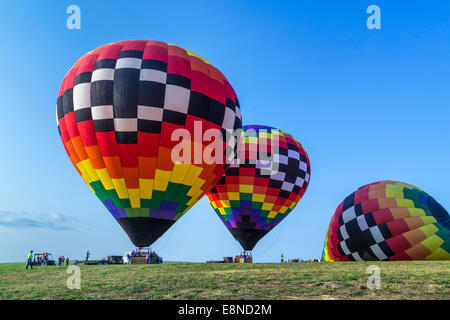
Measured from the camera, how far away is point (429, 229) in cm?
1642

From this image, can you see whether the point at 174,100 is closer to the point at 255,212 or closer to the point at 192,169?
the point at 192,169

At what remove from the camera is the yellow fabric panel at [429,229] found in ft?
53.7

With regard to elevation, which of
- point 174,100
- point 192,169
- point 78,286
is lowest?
point 78,286

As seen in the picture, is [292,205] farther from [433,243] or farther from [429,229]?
[433,243]

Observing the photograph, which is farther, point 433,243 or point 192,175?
point 433,243

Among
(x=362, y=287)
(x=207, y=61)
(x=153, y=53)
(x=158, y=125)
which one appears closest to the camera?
(x=362, y=287)

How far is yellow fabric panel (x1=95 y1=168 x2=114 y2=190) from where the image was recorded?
1403 centimetres

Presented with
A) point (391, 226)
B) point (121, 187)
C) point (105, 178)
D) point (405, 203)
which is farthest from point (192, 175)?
point (405, 203)

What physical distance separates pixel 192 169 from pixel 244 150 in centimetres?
814

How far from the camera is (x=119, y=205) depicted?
14.1 metres

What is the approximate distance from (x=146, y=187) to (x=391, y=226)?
11521 millimetres

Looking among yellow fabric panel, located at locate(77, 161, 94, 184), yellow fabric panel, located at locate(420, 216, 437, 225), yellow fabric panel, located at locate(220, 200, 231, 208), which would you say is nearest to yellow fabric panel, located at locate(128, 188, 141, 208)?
yellow fabric panel, located at locate(77, 161, 94, 184)

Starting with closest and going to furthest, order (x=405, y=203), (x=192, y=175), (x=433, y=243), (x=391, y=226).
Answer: (x=192, y=175) → (x=433, y=243) → (x=391, y=226) → (x=405, y=203)
